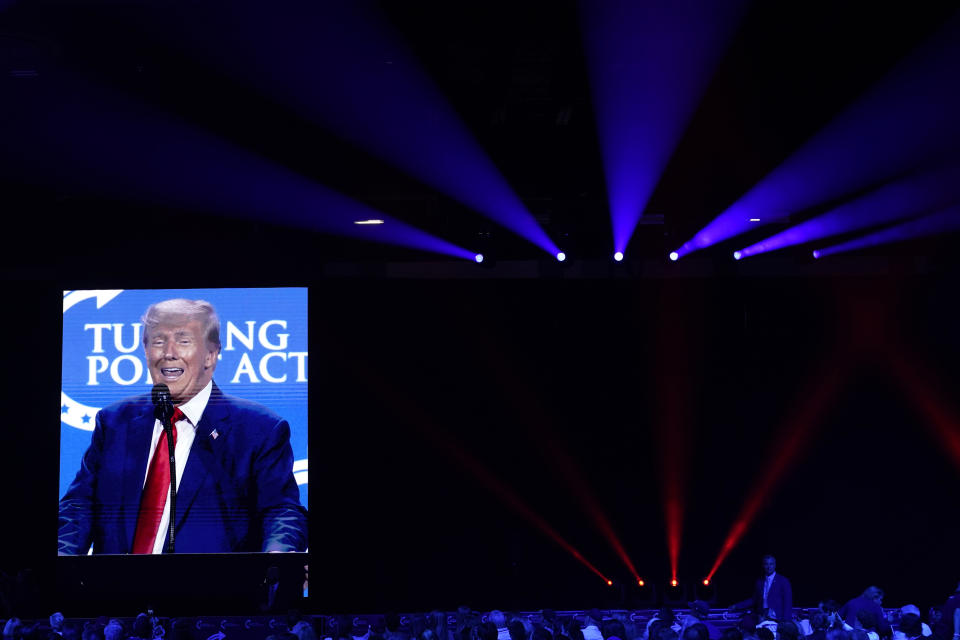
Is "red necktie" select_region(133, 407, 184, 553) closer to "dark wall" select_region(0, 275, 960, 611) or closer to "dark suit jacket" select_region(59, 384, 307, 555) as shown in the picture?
"dark suit jacket" select_region(59, 384, 307, 555)

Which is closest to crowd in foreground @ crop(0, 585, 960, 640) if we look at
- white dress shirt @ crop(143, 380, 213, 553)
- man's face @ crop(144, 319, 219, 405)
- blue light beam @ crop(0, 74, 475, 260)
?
white dress shirt @ crop(143, 380, 213, 553)

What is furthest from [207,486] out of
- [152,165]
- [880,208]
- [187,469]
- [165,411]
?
[880,208]

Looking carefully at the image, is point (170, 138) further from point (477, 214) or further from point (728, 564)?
point (728, 564)

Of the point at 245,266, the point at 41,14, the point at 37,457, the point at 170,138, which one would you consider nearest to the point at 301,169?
the point at 170,138

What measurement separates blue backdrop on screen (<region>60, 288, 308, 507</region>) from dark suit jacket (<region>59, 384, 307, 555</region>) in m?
0.11

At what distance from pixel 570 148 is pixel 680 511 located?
12.5 feet

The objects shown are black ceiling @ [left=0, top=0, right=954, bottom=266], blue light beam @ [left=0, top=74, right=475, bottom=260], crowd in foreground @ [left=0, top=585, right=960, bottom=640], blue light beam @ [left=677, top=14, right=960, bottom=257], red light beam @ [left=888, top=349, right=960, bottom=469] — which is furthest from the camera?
red light beam @ [left=888, top=349, right=960, bottom=469]

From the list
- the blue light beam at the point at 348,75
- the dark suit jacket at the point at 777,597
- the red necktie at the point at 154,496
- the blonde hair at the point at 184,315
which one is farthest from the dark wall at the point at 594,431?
the blue light beam at the point at 348,75

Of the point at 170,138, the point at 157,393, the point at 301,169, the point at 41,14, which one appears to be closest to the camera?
the point at 41,14

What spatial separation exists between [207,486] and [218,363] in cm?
107

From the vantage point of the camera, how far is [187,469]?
948 cm

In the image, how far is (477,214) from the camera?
382 inches

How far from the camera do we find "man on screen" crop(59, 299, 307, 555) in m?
9.39

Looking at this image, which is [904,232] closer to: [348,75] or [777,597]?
[777,597]
